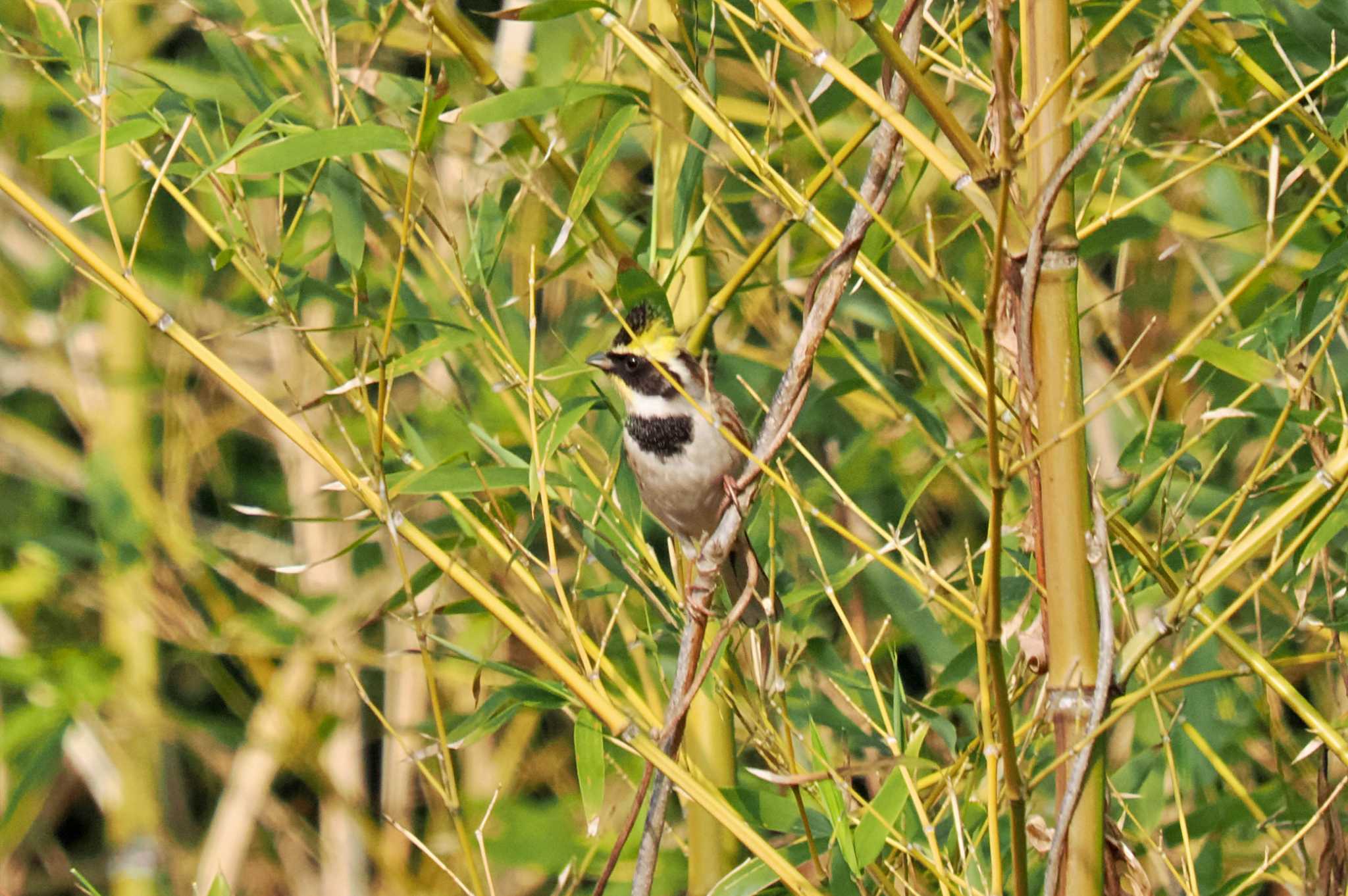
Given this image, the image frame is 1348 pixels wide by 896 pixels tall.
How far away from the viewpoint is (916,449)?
7.45ft

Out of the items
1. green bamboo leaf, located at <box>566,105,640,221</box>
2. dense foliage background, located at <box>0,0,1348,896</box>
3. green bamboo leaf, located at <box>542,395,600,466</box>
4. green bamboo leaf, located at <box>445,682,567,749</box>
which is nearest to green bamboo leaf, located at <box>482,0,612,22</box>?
dense foliage background, located at <box>0,0,1348,896</box>

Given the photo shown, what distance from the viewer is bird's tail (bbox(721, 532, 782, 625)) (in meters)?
1.76

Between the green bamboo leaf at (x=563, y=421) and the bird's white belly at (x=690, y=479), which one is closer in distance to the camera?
the green bamboo leaf at (x=563, y=421)

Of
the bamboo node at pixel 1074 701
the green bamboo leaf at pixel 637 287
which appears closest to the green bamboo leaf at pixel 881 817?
the bamboo node at pixel 1074 701

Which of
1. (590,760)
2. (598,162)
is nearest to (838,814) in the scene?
(590,760)

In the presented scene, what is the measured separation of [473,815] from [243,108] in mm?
1291

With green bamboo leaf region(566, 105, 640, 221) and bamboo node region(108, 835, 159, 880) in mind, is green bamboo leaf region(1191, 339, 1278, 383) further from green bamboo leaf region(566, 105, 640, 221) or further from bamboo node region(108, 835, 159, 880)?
bamboo node region(108, 835, 159, 880)

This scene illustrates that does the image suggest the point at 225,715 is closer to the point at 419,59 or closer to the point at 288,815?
the point at 288,815

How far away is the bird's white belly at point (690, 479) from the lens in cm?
224

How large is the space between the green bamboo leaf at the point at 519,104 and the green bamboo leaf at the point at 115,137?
0.34 m

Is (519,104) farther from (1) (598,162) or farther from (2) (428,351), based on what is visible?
(2) (428,351)

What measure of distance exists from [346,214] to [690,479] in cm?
77

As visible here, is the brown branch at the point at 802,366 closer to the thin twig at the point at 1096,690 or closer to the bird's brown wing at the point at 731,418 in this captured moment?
the thin twig at the point at 1096,690

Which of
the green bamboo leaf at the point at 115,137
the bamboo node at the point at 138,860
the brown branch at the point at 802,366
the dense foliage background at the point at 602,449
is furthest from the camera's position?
the bamboo node at the point at 138,860
